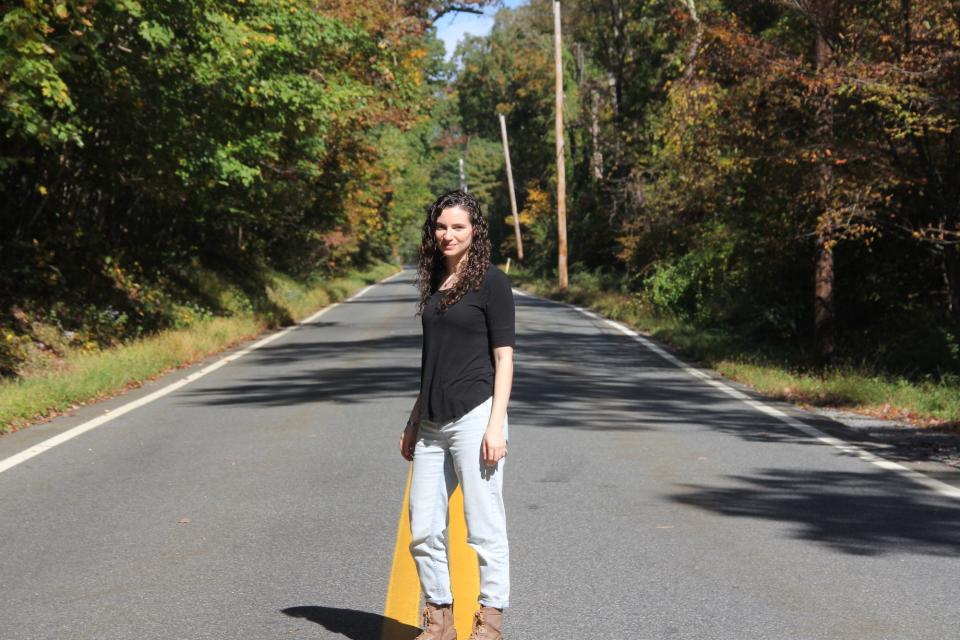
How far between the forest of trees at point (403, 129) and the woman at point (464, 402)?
869cm

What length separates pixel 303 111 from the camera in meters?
21.2

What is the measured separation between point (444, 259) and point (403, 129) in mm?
27147

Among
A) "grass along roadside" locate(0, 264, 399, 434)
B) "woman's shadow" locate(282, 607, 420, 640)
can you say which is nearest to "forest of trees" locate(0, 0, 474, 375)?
"grass along roadside" locate(0, 264, 399, 434)

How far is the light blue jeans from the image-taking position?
187 inches

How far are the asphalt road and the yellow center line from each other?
0.27ft

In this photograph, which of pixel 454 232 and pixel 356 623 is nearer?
pixel 454 232

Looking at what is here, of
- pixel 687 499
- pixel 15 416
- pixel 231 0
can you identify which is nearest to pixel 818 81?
pixel 231 0

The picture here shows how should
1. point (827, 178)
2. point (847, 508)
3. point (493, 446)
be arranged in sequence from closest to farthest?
point (493, 446) < point (847, 508) < point (827, 178)

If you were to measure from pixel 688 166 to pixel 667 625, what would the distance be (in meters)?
20.1

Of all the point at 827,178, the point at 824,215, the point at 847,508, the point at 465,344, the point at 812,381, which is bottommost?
the point at 812,381

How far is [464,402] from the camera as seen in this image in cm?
475

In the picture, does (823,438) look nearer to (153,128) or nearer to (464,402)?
(464,402)

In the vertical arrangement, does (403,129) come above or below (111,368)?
above

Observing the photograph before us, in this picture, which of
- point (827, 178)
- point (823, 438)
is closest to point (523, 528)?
point (823, 438)
